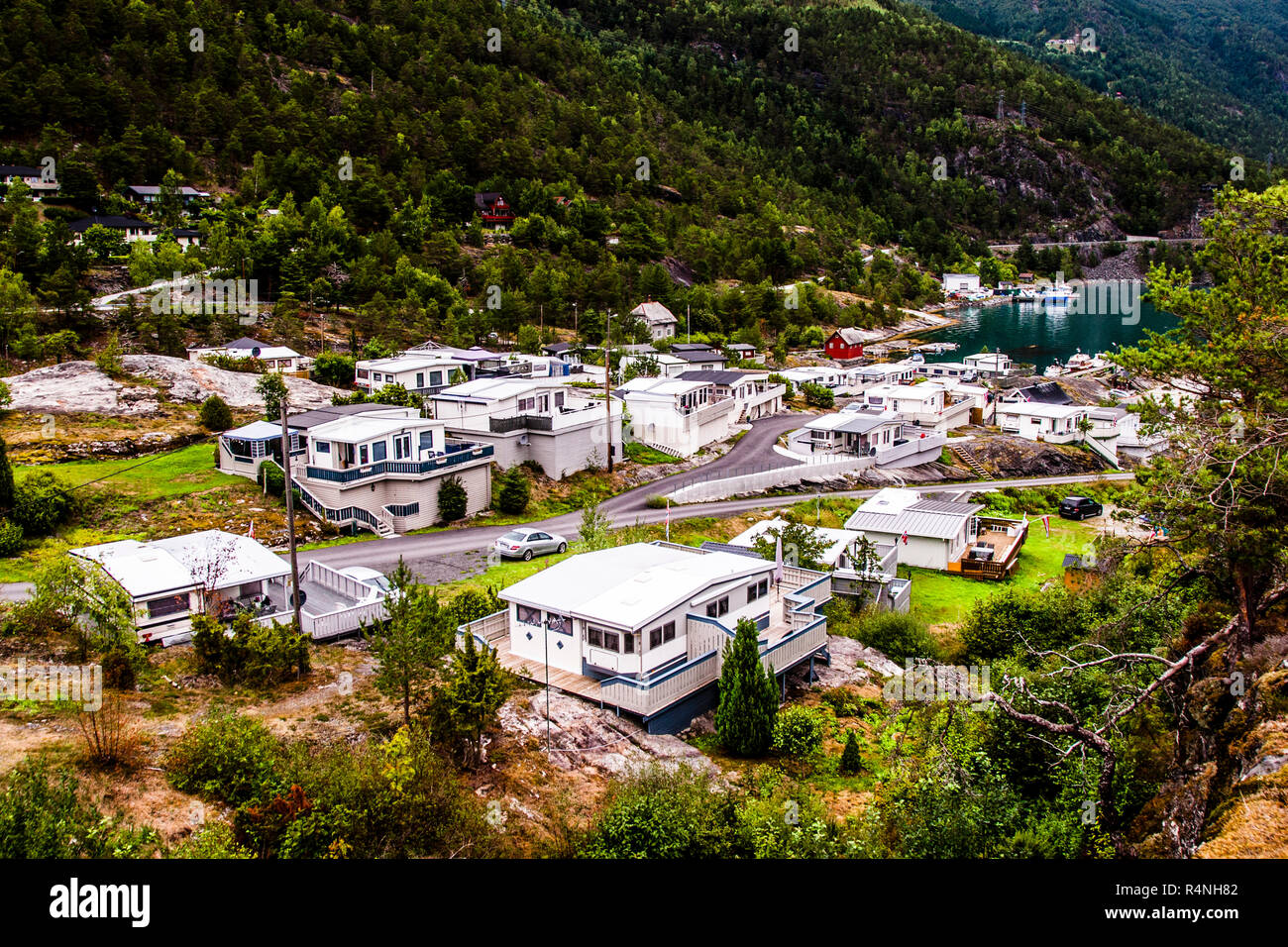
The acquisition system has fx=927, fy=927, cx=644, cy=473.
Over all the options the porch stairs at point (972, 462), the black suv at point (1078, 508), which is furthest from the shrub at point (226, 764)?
the porch stairs at point (972, 462)

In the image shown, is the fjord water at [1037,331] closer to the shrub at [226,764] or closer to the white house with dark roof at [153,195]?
the white house with dark roof at [153,195]

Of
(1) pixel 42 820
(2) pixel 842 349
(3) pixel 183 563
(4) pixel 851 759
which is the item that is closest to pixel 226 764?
(1) pixel 42 820

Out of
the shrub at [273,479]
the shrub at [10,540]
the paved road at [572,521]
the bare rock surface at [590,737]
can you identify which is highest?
the shrub at [273,479]

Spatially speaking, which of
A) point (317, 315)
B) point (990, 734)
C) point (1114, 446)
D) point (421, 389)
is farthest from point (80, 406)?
point (1114, 446)

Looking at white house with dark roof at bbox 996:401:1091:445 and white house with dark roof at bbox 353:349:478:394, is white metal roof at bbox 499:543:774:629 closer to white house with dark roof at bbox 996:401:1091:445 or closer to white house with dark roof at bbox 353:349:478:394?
white house with dark roof at bbox 353:349:478:394

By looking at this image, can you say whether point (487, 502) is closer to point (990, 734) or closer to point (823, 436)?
point (823, 436)

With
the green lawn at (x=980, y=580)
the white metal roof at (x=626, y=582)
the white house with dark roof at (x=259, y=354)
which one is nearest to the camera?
the white metal roof at (x=626, y=582)

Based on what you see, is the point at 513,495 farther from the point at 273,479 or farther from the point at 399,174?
the point at 399,174

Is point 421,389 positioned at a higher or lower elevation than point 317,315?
lower
